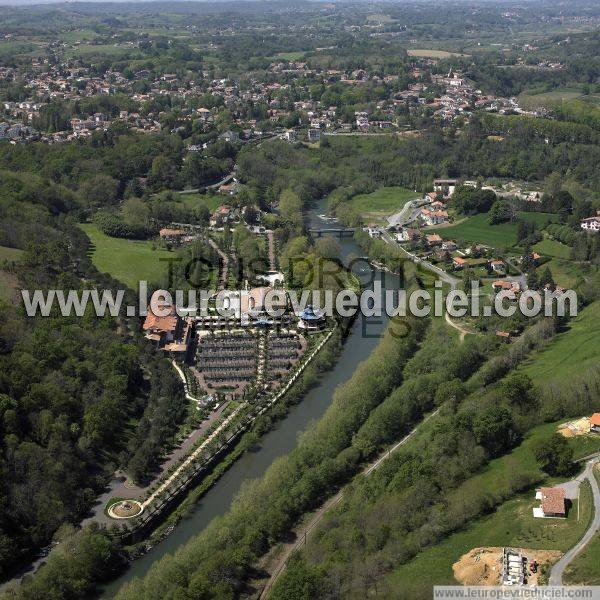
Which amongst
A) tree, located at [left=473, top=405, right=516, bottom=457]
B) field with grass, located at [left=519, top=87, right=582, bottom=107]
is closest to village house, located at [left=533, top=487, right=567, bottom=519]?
tree, located at [left=473, top=405, right=516, bottom=457]

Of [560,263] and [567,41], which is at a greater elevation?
[567,41]

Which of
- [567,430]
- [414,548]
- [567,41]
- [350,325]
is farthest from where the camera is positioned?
[567,41]

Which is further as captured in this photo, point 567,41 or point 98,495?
point 567,41

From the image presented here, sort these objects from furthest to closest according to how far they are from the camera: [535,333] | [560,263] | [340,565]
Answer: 1. [560,263]
2. [535,333]
3. [340,565]

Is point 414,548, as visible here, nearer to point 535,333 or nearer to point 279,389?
point 279,389

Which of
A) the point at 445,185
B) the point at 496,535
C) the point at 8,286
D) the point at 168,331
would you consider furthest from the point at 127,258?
the point at 496,535

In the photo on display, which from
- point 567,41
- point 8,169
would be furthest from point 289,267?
point 567,41

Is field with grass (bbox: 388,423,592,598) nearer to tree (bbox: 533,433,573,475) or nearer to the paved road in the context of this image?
the paved road

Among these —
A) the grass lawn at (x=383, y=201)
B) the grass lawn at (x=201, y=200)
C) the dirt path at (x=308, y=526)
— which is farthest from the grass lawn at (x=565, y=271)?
the grass lawn at (x=201, y=200)

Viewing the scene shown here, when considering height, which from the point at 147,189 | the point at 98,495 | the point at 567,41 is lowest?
the point at 98,495
